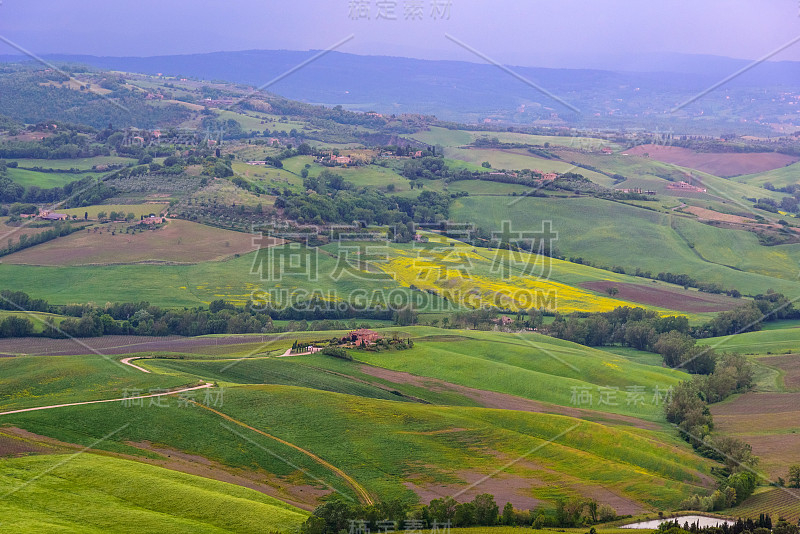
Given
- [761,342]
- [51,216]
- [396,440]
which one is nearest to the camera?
[396,440]

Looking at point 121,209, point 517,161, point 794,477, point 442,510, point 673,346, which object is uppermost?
point 517,161

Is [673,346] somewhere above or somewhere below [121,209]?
below

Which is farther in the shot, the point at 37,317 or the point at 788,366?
the point at 37,317

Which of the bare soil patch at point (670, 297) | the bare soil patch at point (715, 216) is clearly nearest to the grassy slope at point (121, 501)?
the bare soil patch at point (670, 297)

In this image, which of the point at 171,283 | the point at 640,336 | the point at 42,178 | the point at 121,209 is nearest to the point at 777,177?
the point at 640,336

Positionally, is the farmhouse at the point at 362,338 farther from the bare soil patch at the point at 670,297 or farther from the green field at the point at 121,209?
the green field at the point at 121,209

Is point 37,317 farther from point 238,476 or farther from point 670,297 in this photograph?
point 670,297
